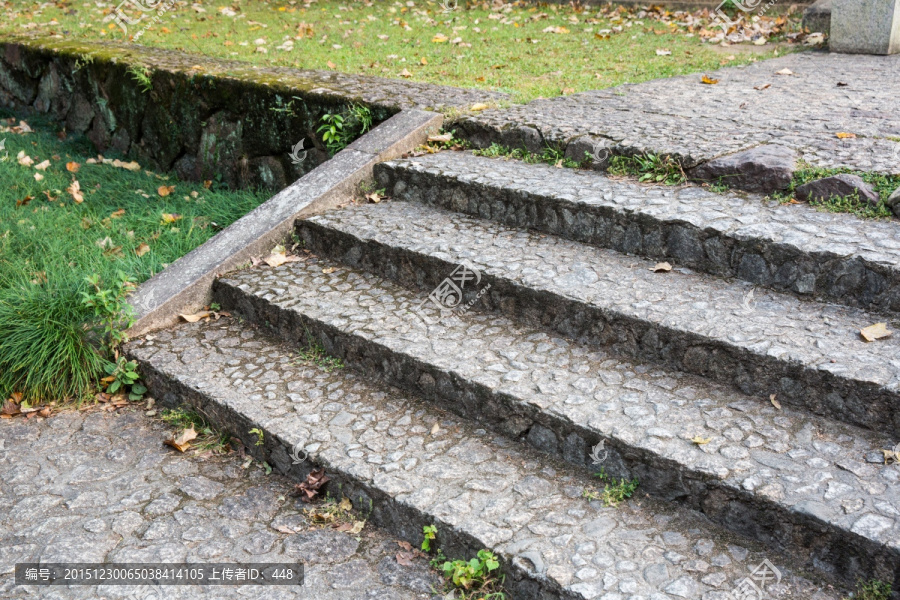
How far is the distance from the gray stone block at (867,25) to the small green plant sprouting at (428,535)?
5595 mm

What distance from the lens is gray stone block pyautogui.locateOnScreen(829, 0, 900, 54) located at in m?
6.12

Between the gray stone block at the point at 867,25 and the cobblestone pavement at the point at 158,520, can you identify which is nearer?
the cobblestone pavement at the point at 158,520

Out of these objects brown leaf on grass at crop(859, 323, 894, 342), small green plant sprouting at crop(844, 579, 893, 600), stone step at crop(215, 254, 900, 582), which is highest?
Answer: brown leaf on grass at crop(859, 323, 894, 342)

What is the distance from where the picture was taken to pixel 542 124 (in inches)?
175

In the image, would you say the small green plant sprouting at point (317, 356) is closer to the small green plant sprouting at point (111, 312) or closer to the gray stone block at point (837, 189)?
the small green plant sprouting at point (111, 312)

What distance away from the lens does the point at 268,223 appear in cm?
427

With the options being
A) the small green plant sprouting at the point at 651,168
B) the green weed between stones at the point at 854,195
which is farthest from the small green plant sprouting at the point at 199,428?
the green weed between stones at the point at 854,195

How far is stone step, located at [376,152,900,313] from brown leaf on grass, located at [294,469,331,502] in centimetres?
160

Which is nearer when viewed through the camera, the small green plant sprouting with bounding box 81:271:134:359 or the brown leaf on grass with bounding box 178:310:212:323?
the small green plant sprouting with bounding box 81:271:134:359

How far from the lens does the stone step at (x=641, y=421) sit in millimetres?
2275

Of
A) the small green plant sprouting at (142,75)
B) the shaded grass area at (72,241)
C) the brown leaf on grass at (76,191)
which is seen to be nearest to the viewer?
the shaded grass area at (72,241)

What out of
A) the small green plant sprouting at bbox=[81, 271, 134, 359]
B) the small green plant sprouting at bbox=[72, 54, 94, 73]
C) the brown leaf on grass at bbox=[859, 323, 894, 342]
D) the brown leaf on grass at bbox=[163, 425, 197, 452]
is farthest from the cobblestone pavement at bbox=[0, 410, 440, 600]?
the small green plant sprouting at bbox=[72, 54, 94, 73]

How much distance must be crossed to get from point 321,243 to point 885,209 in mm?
2600

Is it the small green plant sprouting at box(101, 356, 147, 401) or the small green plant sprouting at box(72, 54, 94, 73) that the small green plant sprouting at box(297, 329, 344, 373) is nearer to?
the small green plant sprouting at box(101, 356, 147, 401)
